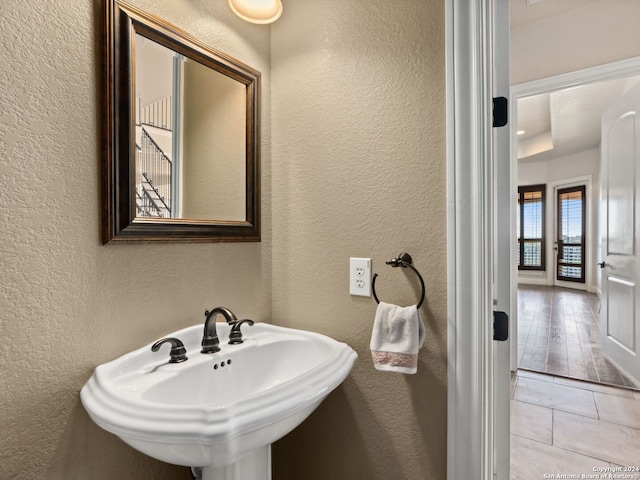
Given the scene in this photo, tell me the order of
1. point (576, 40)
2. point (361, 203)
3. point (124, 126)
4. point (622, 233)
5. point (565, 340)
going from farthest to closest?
point (565, 340) < point (622, 233) < point (576, 40) < point (361, 203) < point (124, 126)

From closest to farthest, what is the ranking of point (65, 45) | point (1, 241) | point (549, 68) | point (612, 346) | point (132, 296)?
point (1, 241)
point (65, 45)
point (132, 296)
point (549, 68)
point (612, 346)

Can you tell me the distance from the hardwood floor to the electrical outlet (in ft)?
8.46

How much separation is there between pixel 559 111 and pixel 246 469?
5.15 metres

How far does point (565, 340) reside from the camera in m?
3.77

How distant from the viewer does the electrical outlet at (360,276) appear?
1.20 meters

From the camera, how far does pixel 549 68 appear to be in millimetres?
2508

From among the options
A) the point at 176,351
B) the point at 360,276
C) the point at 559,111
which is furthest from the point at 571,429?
the point at 559,111

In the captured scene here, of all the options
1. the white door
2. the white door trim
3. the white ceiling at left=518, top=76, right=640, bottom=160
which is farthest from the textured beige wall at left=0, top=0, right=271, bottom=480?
the white door

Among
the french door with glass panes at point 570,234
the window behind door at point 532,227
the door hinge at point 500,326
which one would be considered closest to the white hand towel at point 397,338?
the door hinge at point 500,326

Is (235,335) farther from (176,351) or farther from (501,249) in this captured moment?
(501,249)

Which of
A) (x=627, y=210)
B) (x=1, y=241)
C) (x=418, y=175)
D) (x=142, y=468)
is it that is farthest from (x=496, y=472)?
(x=627, y=210)

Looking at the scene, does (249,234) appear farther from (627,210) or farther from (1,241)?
(627,210)

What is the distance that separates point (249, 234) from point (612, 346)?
10.7 ft

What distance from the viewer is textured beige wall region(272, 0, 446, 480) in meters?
1.10
